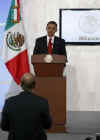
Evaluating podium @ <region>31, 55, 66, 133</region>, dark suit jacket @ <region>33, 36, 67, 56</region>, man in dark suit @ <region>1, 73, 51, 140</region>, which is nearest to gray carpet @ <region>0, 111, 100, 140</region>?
podium @ <region>31, 55, 66, 133</region>

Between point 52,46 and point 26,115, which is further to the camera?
point 52,46

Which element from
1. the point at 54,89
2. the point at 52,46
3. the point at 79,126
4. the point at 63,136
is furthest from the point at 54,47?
the point at 79,126

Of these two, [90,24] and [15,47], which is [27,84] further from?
[90,24]

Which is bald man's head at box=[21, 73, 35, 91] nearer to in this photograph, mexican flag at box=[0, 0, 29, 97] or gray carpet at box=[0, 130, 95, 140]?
gray carpet at box=[0, 130, 95, 140]

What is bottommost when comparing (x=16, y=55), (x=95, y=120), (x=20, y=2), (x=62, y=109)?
(x=95, y=120)

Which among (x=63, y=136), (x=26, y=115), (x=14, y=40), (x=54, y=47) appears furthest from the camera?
(x=14, y=40)

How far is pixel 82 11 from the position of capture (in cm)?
552

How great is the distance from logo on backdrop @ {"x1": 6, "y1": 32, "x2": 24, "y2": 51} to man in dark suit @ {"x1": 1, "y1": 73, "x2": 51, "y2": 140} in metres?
3.05

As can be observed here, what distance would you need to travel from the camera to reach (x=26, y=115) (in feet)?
7.73

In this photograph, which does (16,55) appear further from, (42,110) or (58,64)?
(42,110)

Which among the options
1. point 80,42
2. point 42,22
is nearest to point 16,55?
point 42,22

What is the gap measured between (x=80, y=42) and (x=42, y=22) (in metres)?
0.72

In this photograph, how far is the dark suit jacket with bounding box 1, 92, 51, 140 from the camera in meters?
2.35

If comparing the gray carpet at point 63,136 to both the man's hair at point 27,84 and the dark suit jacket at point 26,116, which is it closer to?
the dark suit jacket at point 26,116
